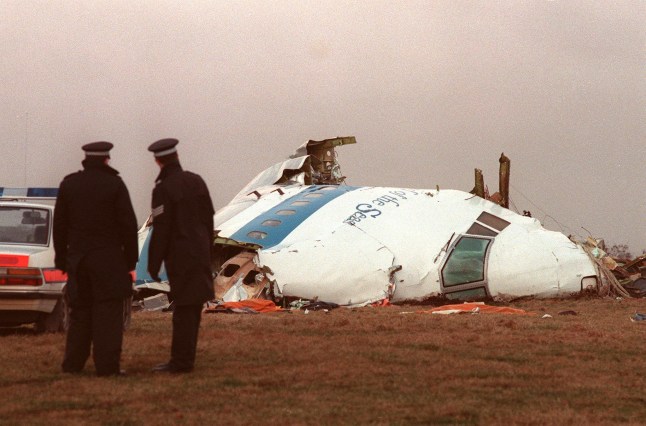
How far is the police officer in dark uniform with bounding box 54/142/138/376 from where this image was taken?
1037 cm

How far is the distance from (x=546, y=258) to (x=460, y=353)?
15691mm

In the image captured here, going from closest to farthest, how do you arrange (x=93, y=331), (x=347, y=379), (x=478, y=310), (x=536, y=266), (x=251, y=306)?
(x=347, y=379) → (x=93, y=331) → (x=478, y=310) → (x=251, y=306) → (x=536, y=266)

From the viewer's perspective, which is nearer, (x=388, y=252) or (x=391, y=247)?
(x=388, y=252)

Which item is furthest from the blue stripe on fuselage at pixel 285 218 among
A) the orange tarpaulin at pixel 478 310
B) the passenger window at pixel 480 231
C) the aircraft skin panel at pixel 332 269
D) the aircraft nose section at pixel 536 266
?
the orange tarpaulin at pixel 478 310

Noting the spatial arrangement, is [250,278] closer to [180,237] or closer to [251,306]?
[251,306]

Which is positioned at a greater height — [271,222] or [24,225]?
[271,222]

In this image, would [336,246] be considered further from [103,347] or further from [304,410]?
[304,410]

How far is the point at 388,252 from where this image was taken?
27125 mm

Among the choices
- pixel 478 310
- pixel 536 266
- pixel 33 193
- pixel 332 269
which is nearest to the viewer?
pixel 33 193

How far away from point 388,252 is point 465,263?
1.86m

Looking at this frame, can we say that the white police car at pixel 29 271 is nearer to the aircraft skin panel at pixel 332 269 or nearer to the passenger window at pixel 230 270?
the aircraft skin panel at pixel 332 269

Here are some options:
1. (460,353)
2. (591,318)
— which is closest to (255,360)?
(460,353)

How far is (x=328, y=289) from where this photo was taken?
2555cm

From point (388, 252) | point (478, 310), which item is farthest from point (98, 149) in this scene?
point (388, 252)
